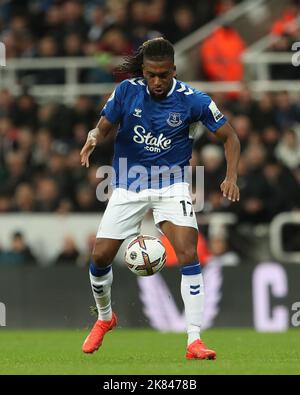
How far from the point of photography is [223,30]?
17984 mm

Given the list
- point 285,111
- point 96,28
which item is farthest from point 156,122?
point 96,28

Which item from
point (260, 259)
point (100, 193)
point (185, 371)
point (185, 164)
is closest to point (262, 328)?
point (260, 259)

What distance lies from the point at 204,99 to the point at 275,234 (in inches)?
251

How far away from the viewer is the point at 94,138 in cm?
928

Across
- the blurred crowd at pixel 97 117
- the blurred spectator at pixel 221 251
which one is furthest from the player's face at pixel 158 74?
the blurred crowd at pixel 97 117

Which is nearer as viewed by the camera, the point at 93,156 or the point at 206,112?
the point at 206,112

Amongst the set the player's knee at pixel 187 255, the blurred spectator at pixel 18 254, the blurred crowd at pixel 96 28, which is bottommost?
the blurred spectator at pixel 18 254

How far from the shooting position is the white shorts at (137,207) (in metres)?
9.42

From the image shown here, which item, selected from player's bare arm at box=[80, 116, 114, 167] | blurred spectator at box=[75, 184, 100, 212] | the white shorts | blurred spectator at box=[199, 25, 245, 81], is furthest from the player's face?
blurred spectator at box=[199, 25, 245, 81]

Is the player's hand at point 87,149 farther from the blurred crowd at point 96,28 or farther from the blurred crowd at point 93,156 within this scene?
the blurred crowd at point 96,28

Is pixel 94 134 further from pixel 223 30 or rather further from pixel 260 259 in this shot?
pixel 223 30

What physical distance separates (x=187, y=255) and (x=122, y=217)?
0.71 m

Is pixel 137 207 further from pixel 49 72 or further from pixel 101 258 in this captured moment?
pixel 49 72

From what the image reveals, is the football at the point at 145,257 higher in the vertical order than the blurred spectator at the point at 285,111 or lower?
lower
